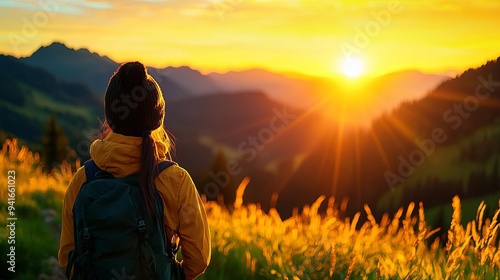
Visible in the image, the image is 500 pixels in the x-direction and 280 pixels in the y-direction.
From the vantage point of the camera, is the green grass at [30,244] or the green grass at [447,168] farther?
the green grass at [447,168]

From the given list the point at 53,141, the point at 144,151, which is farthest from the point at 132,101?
the point at 53,141

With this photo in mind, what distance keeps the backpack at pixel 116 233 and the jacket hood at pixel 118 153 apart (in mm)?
56

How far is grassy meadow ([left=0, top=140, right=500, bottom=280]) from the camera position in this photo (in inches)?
202

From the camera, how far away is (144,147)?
12.1ft

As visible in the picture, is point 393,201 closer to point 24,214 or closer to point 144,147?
point 24,214

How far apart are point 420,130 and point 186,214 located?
5831 centimetres

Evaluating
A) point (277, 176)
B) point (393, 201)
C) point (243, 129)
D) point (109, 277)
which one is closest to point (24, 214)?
point (109, 277)

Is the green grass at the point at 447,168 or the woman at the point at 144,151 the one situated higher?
the woman at the point at 144,151

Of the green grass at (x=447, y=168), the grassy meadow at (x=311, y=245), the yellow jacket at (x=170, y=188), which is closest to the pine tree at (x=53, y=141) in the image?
the green grass at (x=447, y=168)

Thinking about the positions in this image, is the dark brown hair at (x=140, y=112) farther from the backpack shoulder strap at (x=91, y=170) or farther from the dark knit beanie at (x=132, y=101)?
the backpack shoulder strap at (x=91, y=170)

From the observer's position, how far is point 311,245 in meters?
6.36

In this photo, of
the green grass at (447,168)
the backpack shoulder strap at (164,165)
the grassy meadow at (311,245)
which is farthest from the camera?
the green grass at (447,168)

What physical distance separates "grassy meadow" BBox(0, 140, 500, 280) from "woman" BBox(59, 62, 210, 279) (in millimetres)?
1402

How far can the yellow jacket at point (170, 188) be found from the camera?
3.74 meters
